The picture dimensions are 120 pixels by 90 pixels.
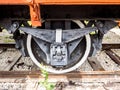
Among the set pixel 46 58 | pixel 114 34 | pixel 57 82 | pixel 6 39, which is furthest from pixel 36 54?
pixel 114 34

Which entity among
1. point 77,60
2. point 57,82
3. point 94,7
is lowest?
point 57,82

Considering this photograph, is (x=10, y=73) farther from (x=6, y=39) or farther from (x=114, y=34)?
(x=114, y=34)

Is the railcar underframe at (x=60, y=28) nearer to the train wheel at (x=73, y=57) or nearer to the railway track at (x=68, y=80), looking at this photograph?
the train wheel at (x=73, y=57)

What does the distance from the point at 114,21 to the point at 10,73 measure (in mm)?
1844

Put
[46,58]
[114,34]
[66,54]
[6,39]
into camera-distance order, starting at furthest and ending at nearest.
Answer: [114,34] < [6,39] < [46,58] < [66,54]

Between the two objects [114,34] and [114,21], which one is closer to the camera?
[114,21]

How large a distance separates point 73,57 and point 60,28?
0.51m

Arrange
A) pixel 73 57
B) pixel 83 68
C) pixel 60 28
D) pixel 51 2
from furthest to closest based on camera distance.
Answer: pixel 83 68
pixel 73 57
pixel 60 28
pixel 51 2

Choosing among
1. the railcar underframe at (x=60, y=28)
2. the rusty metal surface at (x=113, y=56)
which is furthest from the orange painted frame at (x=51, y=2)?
the rusty metal surface at (x=113, y=56)

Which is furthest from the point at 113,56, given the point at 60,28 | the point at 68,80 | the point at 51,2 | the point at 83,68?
the point at 51,2

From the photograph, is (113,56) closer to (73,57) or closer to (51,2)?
(73,57)

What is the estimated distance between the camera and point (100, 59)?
21.5ft

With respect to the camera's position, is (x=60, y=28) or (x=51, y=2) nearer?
(x=51, y=2)

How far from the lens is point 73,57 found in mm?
4918
